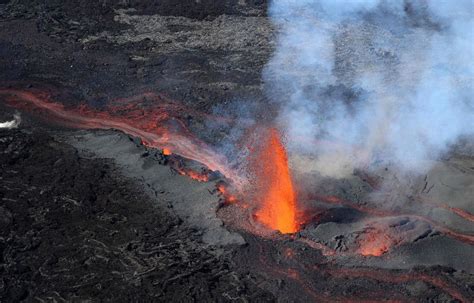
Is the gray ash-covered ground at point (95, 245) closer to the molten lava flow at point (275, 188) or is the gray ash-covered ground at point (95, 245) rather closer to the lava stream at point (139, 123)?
the molten lava flow at point (275, 188)

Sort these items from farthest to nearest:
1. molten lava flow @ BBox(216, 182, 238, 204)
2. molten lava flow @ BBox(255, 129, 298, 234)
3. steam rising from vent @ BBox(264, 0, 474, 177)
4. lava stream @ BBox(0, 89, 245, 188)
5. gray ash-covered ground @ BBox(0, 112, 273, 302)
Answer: steam rising from vent @ BBox(264, 0, 474, 177) → lava stream @ BBox(0, 89, 245, 188) → molten lava flow @ BBox(216, 182, 238, 204) → molten lava flow @ BBox(255, 129, 298, 234) → gray ash-covered ground @ BBox(0, 112, 273, 302)

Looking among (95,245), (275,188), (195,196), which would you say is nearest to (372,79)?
(275,188)

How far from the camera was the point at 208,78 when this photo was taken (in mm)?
16312

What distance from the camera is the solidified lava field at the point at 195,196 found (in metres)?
9.28

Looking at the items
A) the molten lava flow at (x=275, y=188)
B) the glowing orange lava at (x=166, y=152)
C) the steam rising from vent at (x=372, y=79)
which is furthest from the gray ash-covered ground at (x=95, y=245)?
the steam rising from vent at (x=372, y=79)

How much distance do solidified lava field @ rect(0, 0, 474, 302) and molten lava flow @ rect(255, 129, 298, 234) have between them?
4cm

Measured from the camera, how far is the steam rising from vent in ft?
42.9

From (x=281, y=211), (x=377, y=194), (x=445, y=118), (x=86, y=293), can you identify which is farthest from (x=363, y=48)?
(x=86, y=293)

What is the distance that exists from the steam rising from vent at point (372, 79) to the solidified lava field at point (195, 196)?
28cm

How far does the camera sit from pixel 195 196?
11250mm

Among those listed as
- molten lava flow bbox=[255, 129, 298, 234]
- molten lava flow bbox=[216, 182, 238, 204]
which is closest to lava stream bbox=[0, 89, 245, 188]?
molten lava flow bbox=[216, 182, 238, 204]

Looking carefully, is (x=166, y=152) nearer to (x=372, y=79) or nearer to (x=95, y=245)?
(x=95, y=245)

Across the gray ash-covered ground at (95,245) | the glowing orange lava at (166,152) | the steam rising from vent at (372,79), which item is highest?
the steam rising from vent at (372,79)

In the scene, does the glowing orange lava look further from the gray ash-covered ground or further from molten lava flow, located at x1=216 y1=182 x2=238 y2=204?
molten lava flow, located at x1=216 y1=182 x2=238 y2=204
